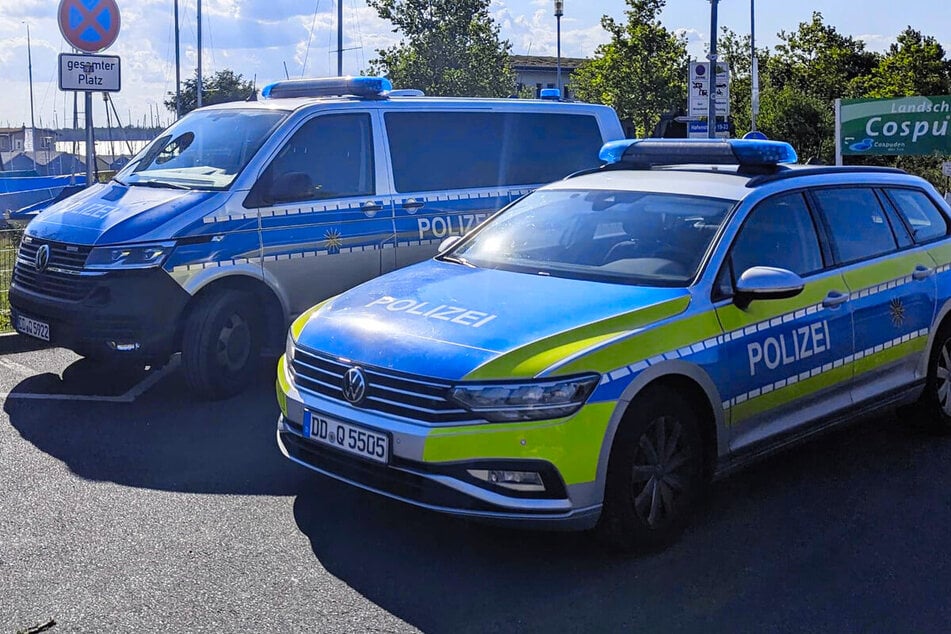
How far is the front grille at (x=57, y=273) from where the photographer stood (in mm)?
7219

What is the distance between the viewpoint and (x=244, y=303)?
25.1 feet

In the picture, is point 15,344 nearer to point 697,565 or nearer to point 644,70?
point 697,565

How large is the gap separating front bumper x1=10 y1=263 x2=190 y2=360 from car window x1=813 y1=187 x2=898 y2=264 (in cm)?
396

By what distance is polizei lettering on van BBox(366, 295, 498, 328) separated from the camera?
4.82 metres

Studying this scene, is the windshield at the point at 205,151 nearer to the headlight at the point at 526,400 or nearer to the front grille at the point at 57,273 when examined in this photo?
the front grille at the point at 57,273

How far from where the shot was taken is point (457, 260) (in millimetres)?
6008

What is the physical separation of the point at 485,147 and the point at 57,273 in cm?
347

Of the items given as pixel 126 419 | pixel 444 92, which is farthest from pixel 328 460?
pixel 444 92

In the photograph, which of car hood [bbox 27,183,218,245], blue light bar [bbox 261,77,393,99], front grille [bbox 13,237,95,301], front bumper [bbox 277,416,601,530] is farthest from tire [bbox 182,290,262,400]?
front bumper [bbox 277,416,601,530]

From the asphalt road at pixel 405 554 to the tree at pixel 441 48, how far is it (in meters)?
36.5

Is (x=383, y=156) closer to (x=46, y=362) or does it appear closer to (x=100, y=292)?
(x=100, y=292)

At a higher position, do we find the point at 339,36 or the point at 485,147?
the point at 339,36

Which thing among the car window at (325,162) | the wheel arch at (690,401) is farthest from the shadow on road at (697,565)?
the car window at (325,162)

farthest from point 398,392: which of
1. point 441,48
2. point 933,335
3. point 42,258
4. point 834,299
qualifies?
point 441,48
